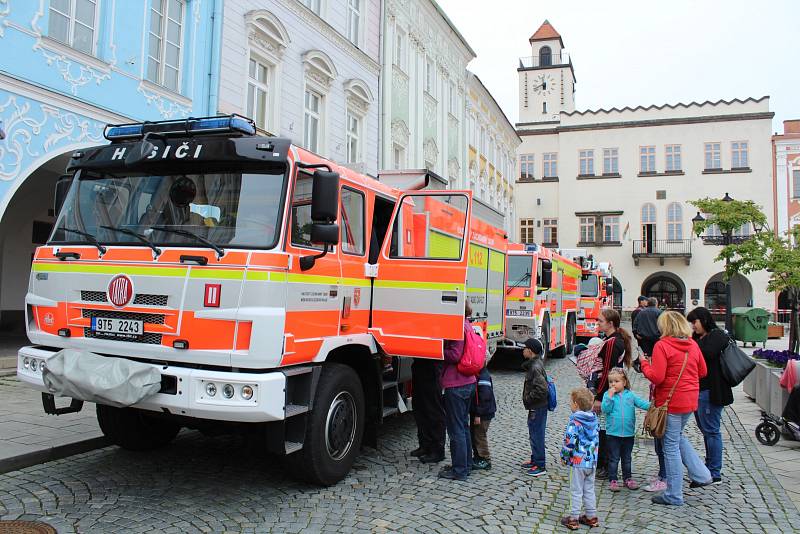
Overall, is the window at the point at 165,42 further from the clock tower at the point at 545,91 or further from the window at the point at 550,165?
the clock tower at the point at 545,91

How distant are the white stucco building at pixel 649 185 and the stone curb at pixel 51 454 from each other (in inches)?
1686

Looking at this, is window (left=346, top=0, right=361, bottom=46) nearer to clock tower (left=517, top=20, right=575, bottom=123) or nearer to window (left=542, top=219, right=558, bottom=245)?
window (left=542, top=219, right=558, bottom=245)

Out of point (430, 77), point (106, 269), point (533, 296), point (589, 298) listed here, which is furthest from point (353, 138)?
point (106, 269)

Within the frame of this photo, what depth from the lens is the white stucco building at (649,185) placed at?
43281 millimetres

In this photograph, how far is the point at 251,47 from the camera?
46.2 ft

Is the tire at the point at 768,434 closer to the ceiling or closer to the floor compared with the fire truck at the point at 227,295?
closer to the floor

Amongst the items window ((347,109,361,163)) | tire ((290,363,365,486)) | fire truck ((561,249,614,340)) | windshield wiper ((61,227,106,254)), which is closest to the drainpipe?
window ((347,109,361,163))

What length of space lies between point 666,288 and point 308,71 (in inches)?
1459

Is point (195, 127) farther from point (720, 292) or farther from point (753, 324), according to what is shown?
point (720, 292)

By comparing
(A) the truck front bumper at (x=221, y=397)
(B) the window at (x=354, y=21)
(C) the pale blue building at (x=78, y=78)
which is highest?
(B) the window at (x=354, y=21)

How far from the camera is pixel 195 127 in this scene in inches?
203

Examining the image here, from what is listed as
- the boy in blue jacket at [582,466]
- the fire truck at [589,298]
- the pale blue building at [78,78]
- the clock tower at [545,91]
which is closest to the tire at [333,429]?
the boy in blue jacket at [582,466]

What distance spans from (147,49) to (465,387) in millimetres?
9478

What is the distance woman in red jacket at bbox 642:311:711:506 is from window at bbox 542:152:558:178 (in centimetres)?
4455
